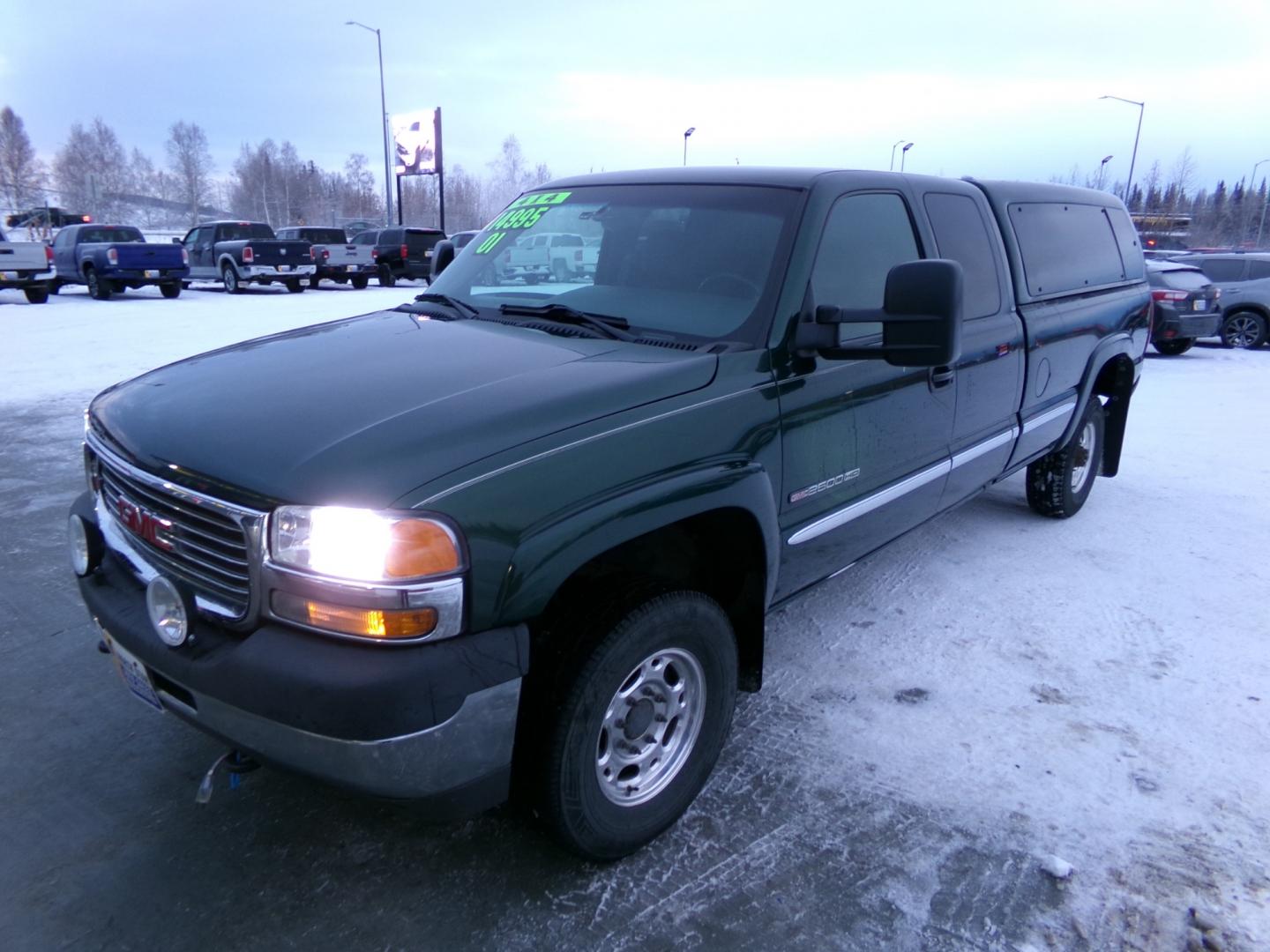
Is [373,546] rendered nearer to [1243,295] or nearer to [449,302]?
[449,302]

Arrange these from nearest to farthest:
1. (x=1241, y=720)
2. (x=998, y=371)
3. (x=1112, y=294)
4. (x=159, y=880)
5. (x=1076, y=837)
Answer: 1. (x=159, y=880)
2. (x=1076, y=837)
3. (x=1241, y=720)
4. (x=998, y=371)
5. (x=1112, y=294)

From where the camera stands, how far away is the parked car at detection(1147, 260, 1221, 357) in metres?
13.6

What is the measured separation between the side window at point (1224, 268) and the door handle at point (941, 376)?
1514 cm

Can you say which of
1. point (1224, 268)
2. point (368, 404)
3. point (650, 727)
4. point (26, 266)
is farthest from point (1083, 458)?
point (26, 266)

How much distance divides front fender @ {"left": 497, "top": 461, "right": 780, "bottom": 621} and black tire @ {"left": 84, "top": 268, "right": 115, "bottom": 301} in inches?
798

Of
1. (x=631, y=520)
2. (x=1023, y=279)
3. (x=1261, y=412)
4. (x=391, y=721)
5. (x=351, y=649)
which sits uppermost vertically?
(x=1023, y=279)

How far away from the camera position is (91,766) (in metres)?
3.00

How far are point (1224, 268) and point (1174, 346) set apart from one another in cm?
290

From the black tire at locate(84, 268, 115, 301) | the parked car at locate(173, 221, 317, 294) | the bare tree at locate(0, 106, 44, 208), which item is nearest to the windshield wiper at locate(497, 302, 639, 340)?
the black tire at locate(84, 268, 115, 301)

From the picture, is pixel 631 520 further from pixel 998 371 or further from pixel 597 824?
pixel 998 371

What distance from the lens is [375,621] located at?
2010 mm

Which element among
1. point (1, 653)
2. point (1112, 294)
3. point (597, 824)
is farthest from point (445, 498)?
point (1112, 294)

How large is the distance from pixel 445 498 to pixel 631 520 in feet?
1.68

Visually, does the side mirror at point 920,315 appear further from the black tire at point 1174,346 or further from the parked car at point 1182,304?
the black tire at point 1174,346
